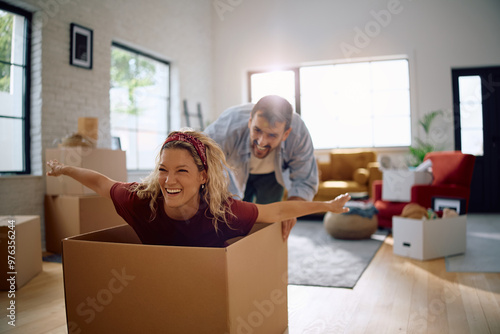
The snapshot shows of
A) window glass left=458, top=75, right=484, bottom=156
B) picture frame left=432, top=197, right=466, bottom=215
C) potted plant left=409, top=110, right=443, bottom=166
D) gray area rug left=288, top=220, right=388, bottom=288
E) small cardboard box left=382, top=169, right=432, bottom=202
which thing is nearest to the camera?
gray area rug left=288, top=220, right=388, bottom=288

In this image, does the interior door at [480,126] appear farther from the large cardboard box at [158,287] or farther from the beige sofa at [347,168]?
the large cardboard box at [158,287]

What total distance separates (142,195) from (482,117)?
6.19 meters

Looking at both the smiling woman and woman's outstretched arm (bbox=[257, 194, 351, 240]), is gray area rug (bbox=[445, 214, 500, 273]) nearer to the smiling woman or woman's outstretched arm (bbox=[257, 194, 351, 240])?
woman's outstretched arm (bbox=[257, 194, 351, 240])

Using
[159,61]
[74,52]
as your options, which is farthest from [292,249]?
[159,61]

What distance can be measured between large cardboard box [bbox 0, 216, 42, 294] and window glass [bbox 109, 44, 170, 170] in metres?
2.40

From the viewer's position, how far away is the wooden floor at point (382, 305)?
5.58ft

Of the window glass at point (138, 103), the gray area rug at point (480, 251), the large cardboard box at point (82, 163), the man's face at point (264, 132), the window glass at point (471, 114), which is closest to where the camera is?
the man's face at point (264, 132)

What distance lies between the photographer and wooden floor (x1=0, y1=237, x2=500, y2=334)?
1.70 meters

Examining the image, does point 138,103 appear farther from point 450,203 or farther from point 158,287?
point 158,287

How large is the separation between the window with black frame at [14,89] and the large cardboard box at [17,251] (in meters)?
1.22

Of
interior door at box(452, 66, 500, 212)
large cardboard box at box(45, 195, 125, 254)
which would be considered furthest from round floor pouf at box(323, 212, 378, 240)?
interior door at box(452, 66, 500, 212)

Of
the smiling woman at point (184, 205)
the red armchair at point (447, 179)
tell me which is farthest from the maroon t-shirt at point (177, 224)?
the red armchair at point (447, 179)

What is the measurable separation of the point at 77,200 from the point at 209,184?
89.9 inches

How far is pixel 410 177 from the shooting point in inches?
166
